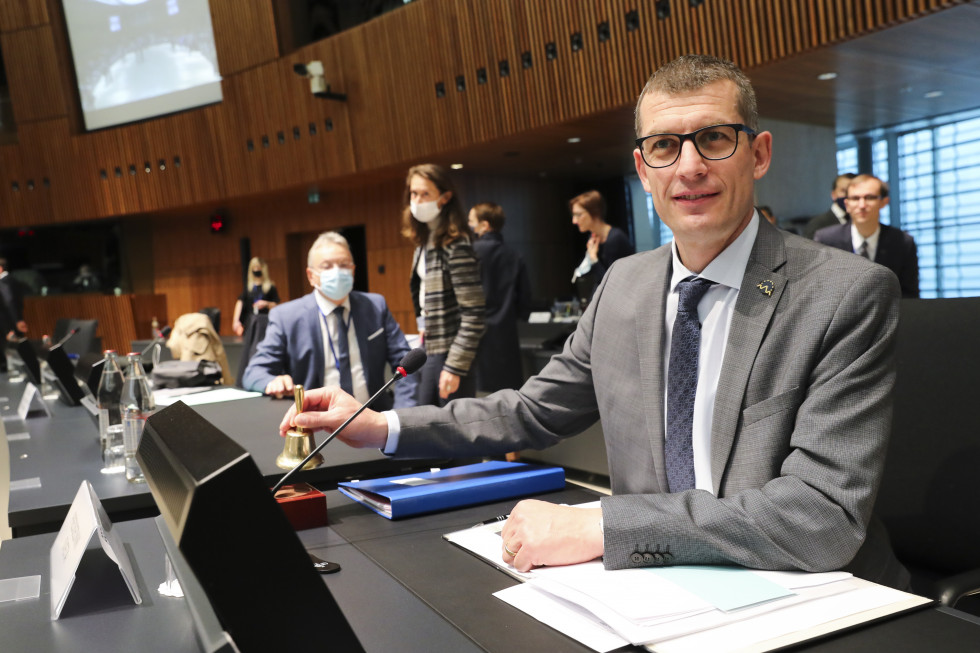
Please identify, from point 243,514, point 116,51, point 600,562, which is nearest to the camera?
point 243,514

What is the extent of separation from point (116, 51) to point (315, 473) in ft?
38.9

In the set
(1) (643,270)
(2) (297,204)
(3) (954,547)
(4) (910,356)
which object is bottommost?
(3) (954,547)

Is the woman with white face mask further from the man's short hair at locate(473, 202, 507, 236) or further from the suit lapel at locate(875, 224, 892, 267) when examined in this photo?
the suit lapel at locate(875, 224, 892, 267)

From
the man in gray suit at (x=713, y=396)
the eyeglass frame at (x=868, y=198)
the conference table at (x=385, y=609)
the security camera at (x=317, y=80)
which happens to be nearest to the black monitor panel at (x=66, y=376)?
the conference table at (x=385, y=609)

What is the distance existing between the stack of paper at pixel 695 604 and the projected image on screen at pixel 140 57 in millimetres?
10937

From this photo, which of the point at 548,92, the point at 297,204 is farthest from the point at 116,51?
the point at 548,92

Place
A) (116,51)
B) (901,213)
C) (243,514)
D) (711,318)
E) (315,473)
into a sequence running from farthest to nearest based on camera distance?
(116,51), (901,213), (315,473), (711,318), (243,514)

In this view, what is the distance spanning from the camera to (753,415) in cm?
122

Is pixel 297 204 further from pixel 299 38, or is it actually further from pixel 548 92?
pixel 548 92

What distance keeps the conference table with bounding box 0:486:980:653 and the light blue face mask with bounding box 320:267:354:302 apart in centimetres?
197

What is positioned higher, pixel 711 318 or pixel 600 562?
pixel 711 318

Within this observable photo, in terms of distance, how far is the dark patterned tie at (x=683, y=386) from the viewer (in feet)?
4.35

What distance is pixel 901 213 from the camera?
9.98 meters

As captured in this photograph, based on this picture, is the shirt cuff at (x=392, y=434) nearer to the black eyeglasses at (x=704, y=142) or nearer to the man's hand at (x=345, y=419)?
the man's hand at (x=345, y=419)
